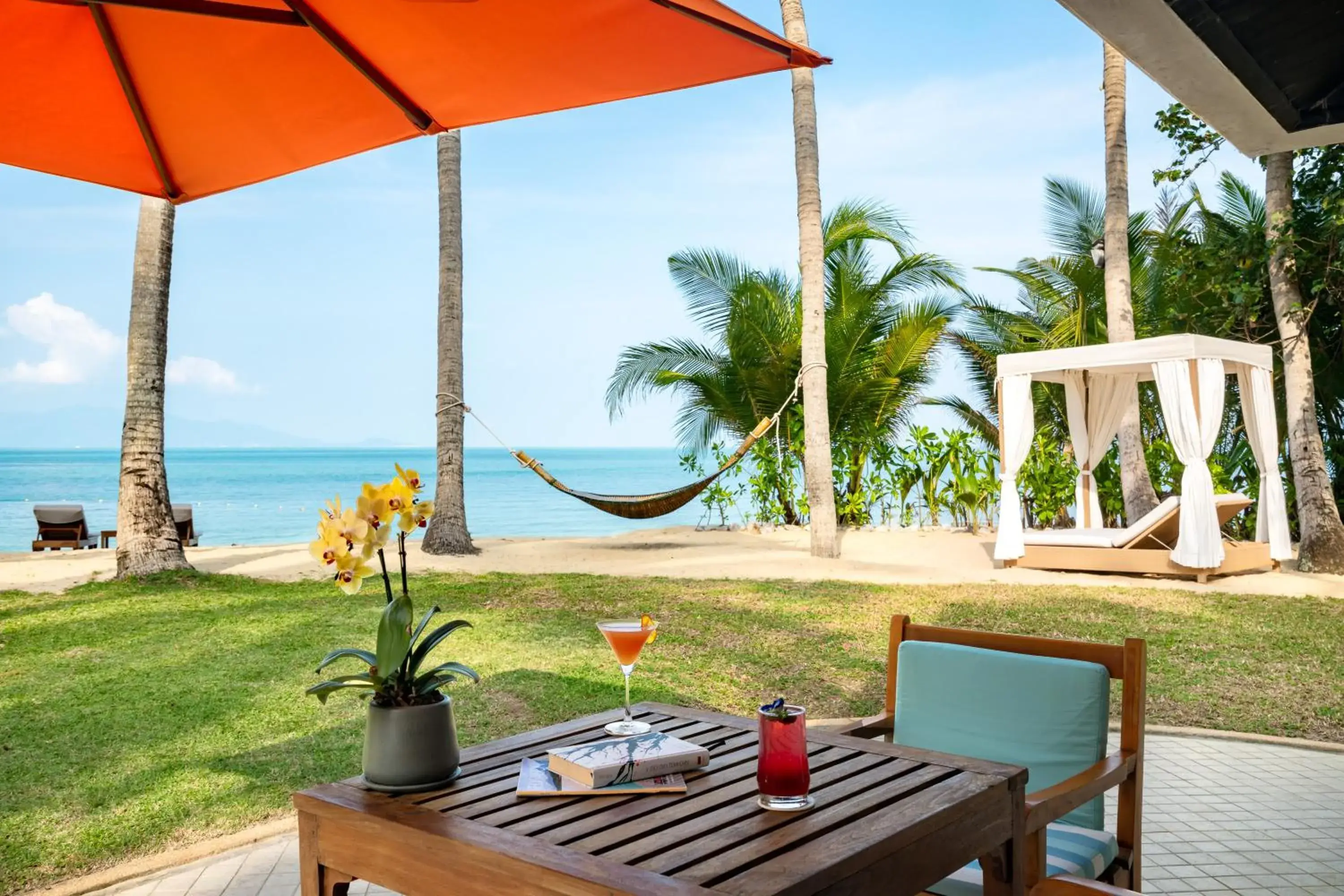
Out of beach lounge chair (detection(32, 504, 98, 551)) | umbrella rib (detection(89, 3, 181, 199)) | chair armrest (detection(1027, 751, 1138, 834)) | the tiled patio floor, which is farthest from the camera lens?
beach lounge chair (detection(32, 504, 98, 551))

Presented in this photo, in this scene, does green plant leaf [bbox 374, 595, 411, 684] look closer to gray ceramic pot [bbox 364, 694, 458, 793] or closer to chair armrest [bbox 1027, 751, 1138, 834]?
gray ceramic pot [bbox 364, 694, 458, 793]

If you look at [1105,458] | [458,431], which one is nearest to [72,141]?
[458,431]

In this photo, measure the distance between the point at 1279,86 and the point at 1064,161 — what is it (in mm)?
38013

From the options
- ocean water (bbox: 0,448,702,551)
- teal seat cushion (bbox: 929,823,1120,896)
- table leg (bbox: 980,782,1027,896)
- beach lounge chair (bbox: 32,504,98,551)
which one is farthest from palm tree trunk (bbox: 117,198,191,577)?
ocean water (bbox: 0,448,702,551)

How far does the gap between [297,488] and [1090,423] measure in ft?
103

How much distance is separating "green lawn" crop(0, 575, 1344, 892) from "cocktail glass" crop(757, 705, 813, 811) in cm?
210

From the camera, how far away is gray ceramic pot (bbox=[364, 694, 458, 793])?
154cm

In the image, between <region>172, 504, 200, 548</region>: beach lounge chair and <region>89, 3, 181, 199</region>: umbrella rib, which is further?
<region>172, 504, 200, 548</region>: beach lounge chair

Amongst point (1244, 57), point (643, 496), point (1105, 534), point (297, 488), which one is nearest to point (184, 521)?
point (643, 496)

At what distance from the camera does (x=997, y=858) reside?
163 cm

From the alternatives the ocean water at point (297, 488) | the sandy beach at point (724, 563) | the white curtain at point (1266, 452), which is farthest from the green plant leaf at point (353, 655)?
the ocean water at point (297, 488)

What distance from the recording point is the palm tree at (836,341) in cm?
1146

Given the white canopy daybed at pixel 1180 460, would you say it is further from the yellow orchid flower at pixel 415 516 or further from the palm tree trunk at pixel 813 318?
the yellow orchid flower at pixel 415 516

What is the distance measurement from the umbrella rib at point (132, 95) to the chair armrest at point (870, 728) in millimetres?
1899
